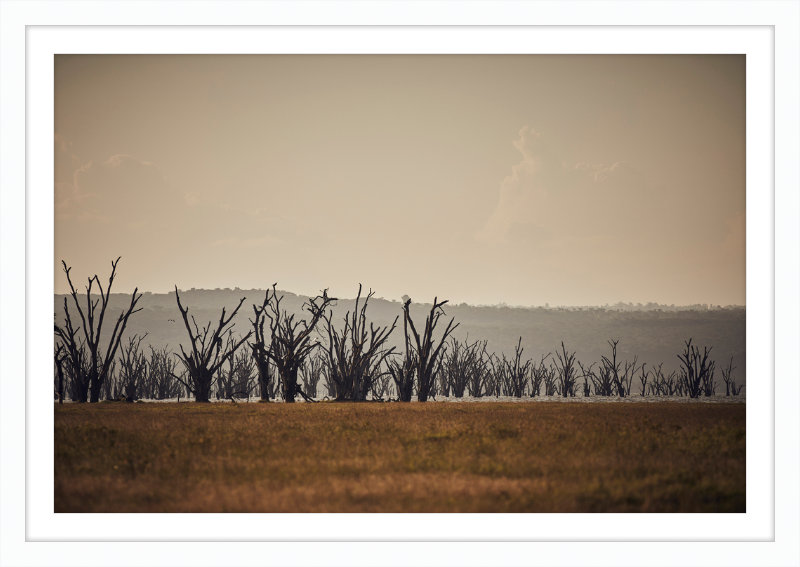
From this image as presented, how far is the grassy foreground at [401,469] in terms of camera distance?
645 centimetres

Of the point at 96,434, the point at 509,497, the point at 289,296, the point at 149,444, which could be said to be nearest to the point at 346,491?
the point at 509,497

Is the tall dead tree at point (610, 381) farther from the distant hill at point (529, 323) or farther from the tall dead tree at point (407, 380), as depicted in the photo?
the distant hill at point (529, 323)

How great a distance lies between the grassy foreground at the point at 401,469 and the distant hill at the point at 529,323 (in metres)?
73.7

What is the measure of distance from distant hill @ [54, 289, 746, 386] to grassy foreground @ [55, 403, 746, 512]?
73.7m

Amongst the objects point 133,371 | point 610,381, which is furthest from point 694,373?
point 133,371

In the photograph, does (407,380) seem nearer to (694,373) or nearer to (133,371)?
(133,371)

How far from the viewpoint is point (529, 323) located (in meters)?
117

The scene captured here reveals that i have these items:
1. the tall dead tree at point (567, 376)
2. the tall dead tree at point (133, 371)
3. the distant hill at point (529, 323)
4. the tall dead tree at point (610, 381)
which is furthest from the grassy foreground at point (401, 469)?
the distant hill at point (529, 323)

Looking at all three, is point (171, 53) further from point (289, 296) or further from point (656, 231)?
point (289, 296)

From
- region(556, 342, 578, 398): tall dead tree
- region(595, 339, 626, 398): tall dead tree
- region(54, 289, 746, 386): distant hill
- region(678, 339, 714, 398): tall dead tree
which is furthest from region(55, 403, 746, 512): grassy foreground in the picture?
region(54, 289, 746, 386): distant hill

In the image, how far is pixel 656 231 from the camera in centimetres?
1686

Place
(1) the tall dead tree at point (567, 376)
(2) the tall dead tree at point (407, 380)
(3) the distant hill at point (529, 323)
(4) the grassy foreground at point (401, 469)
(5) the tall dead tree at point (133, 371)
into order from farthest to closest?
(3) the distant hill at point (529, 323), (1) the tall dead tree at point (567, 376), (5) the tall dead tree at point (133, 371), (2) the tall dead tree at point (407, 380), (4) the grassy foreground at point (401, 469)
